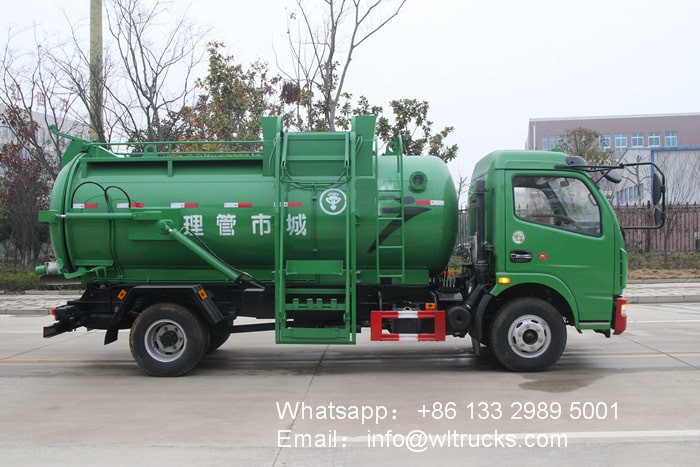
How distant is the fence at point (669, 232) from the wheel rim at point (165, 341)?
1738 centimetres

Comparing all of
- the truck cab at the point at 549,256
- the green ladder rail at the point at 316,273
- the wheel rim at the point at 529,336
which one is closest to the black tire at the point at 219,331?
the green ladder rail at the point at 316,273

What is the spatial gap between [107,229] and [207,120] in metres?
13.2

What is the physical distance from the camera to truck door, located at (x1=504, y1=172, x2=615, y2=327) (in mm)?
7961

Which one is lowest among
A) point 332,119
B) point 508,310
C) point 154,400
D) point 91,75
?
point 154,400

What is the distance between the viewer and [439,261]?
8.40m

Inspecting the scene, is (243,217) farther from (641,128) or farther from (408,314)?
(641,128)

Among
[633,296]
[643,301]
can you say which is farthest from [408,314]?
[633,296]

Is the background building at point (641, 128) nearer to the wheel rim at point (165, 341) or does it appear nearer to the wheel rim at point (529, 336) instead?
the wheel rim at point (529, 336)

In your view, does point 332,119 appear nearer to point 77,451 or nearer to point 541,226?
point 541,226

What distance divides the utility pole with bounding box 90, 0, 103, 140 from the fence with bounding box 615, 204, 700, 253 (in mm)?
16793

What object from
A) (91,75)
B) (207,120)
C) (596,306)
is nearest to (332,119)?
(207,120)

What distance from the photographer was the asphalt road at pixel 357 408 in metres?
5.20

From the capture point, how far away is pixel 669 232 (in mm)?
22297

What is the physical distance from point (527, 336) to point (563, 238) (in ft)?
4.32
